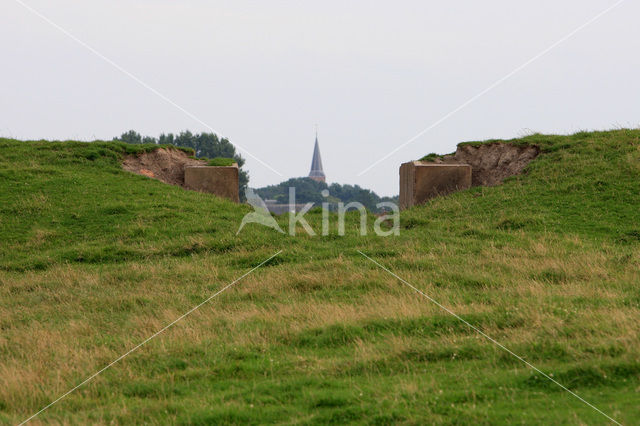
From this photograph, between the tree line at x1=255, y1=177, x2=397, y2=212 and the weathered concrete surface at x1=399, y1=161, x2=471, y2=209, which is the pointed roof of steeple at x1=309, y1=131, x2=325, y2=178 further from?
the weathered concrete surface at x1=399, y1=161, x2=471, y2=209

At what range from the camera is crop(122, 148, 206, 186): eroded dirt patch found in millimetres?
28781

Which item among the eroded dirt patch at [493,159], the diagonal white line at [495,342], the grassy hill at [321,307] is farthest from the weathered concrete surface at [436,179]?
the diagonal white line at [495,342]

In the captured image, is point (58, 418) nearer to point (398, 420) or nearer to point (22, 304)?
point (398, 420)

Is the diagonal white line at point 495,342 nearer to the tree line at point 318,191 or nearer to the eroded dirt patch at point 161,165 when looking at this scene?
the eroded dirt patch at point 161,165

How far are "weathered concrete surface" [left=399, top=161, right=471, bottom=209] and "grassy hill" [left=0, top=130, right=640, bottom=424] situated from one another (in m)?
2.01

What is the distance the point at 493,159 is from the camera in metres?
29.0

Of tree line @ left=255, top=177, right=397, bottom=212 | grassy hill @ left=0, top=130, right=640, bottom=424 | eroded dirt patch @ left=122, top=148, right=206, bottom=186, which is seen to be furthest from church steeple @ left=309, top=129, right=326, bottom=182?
grassy hill @ left=0, top=130, right=640, bottom=424

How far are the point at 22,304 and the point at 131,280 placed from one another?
8.42ft

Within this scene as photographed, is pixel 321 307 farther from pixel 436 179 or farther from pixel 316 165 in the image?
pixel 316 165

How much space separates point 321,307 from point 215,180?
17.5m

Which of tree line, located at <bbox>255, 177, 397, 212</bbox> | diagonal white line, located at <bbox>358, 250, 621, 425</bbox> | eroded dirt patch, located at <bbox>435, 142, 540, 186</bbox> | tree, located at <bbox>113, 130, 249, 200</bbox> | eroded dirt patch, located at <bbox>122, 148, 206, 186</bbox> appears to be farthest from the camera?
tree, located at <bbox>113, 130, 249, 200</bbox>

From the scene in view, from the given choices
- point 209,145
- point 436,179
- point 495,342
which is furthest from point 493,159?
point 209,145

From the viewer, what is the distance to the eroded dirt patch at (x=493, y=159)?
2794 cm

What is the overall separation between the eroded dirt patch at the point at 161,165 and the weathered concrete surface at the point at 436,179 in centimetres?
1007
